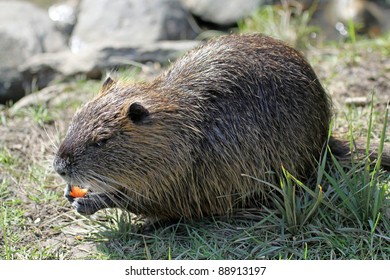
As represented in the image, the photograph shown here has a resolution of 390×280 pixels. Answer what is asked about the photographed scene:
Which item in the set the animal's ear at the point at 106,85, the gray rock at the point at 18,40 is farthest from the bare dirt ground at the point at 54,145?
the gray rock at the point at 18,40

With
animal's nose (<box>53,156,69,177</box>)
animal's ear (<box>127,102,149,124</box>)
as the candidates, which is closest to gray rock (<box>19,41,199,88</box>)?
animal's ear (<box>127,102,149,124</box>)

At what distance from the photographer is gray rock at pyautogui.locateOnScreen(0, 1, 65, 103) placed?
6.31m

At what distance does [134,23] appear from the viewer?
24.6 feet

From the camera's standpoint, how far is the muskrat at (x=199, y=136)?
3355 millimetres

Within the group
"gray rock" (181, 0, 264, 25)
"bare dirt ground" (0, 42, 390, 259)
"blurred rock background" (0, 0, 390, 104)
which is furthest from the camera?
"gray rock" (181, 0, 264, 25)

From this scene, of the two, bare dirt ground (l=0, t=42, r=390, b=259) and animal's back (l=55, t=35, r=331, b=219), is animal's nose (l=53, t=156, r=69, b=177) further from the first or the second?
bare dirt ground (l=0, t=42, r=390, b=259)

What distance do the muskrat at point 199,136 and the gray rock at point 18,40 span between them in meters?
2.94

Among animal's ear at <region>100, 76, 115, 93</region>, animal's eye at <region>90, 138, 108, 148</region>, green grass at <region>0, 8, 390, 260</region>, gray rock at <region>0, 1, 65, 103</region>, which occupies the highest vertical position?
animal's ear at <region>100, 76, 115, 93</region>

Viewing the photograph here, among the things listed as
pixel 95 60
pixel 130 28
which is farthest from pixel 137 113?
pixel 130 28

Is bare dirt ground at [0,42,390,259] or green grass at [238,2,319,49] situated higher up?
green grass at [238,2,319,49]
